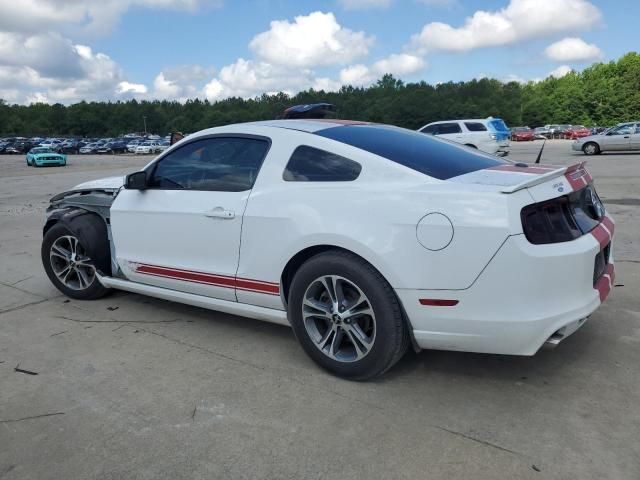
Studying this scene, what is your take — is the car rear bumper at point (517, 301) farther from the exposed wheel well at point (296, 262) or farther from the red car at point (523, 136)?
the red car at point (523, 136)

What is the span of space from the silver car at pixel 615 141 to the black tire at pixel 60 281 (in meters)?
24.7

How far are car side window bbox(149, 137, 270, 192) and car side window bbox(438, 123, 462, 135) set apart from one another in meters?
18.3

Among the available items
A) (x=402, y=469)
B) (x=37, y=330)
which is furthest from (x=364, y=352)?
(x=37, y=330)

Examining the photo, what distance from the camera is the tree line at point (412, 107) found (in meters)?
92.4

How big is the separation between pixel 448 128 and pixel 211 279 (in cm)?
1899

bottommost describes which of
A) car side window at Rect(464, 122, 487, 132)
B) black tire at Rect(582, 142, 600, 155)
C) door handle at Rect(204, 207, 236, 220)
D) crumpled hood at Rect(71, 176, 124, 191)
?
black tire at Rect(582, 142, 600, 155)

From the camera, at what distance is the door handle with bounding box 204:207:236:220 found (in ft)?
11.9

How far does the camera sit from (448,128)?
21281mm

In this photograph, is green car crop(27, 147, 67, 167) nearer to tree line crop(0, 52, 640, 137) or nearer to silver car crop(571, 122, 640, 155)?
silver car crop(571, 122, 640, 155)

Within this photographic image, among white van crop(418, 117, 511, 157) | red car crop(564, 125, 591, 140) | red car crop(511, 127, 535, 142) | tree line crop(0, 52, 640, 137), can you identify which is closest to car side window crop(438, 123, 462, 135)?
white van crop(418, 117, 511, 157)

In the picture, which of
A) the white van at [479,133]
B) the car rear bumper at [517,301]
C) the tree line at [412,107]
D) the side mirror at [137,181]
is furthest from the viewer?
the tree line at [412,107]

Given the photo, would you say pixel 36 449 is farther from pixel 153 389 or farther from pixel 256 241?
pixel 256 241

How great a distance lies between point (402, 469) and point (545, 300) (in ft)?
3.59

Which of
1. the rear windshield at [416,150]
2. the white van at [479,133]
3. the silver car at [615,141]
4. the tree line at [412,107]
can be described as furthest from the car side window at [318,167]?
the tree line at [412,107]
